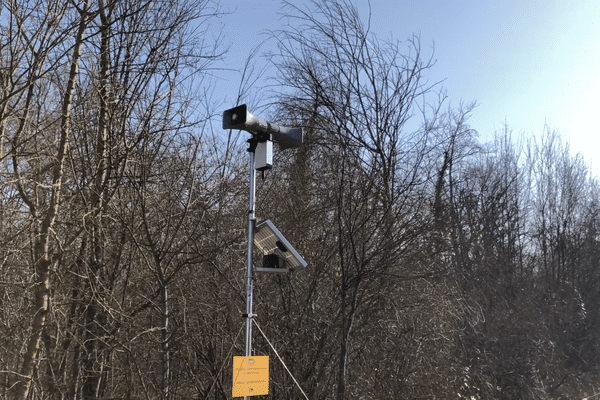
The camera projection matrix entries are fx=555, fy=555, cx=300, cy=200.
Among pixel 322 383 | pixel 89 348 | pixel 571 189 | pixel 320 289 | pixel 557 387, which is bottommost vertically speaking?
pixel 557 387

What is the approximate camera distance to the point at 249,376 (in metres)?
4.21

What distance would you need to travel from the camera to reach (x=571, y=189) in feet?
82.2

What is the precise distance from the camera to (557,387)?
1354cm

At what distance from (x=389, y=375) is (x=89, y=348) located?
3.70 metres

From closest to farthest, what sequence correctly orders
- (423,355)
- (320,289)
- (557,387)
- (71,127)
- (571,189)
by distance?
1. (71,127)
2. (320,289)
3. (423,355)
4. (557,387)
5. (571,189)

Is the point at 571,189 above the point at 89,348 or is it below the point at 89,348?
above

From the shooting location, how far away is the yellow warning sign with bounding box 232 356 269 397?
13.6 feet

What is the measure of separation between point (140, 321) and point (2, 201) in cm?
185

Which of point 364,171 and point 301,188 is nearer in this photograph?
point 364,171

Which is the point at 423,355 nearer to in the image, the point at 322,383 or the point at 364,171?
the point at 322,383

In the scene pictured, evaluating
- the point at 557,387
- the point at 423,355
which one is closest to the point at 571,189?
the point at 557,387

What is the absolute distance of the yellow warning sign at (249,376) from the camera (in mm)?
4152

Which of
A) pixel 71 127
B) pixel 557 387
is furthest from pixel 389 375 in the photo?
pixel 557 387

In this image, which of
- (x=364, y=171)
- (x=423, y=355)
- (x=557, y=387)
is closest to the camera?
(x=364, y=171)
